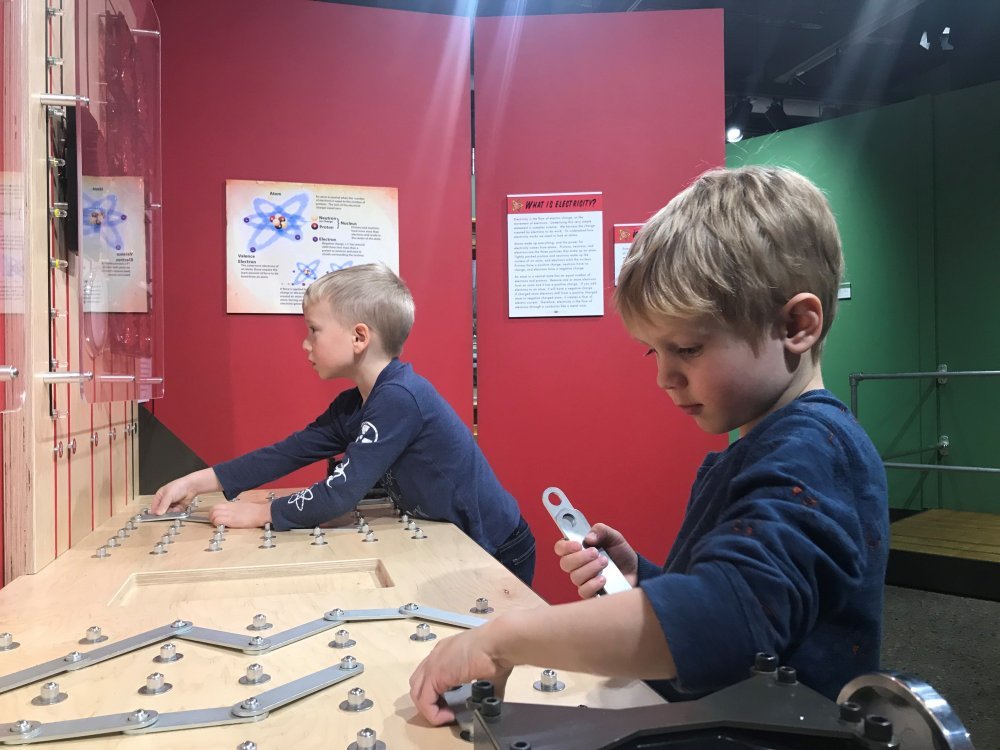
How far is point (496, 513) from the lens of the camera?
1.46 meters

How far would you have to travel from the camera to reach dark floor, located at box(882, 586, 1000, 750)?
2.00 metres

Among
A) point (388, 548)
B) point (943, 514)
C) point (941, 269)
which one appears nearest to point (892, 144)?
point (941, 269)

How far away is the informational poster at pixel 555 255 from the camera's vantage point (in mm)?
2191

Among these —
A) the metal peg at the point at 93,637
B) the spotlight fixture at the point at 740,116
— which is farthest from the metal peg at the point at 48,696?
the spotlight fixture at the point at 740,116

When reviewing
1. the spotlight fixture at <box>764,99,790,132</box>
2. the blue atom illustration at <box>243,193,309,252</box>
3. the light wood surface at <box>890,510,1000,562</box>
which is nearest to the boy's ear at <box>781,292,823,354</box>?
the blue atom illustration at <box>243,193,309,252</box>

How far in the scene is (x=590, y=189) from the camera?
2.21 m

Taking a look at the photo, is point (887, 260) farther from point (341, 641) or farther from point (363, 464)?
point (341, 641)

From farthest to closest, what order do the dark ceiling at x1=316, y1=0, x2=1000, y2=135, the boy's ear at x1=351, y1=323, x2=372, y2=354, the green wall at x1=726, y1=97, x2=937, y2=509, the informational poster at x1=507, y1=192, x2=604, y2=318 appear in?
the dark ceiling at x1=316, y1=0, x2=1000, y2=135 → the green wall at x1=726, y1=97, x2=937, y2=509 → the informational poster at x1=507, y1=192, x2=604, y2=318 → the boy's ear at x1=351, y1=323, x2=372, y2=354

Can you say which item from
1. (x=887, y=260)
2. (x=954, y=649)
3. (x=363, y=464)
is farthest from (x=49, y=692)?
(x=887, y=260)

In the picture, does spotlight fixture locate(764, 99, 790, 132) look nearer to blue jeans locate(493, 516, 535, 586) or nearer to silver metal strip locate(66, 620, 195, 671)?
blue jeans locate(493, 516, 535, 586)

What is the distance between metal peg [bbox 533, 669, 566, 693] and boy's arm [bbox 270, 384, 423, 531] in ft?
2.33

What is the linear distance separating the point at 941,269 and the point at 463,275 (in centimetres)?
287

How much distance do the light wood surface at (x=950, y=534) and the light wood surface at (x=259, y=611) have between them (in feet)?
8.98

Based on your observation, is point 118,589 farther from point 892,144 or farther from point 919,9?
point 919,9
